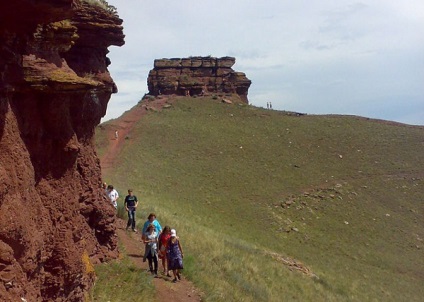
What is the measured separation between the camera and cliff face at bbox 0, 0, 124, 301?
23.5ft

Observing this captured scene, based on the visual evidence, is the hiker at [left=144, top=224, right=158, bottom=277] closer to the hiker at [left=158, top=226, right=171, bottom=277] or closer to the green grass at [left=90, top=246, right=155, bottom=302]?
the hiker at [left=158, top=226, right=171, bottom=277]

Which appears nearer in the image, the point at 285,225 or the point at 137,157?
the point at 285,225

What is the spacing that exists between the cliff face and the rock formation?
176 feet

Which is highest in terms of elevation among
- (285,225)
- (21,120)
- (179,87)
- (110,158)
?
(179,87)

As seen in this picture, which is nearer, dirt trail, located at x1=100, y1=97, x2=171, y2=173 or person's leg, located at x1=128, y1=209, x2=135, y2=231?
person's leg, located at x1=128, y1=209, x2=135, y2=231

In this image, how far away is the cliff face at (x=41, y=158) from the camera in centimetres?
716

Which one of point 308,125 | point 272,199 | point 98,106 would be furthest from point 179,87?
point 98,106

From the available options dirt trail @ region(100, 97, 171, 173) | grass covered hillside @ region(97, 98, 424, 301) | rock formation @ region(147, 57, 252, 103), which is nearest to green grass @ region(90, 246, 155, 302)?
grass covered hillside @ region(97, 98, 424, 301)

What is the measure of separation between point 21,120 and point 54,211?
5.50ft

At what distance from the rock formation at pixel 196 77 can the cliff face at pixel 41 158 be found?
2108 inches

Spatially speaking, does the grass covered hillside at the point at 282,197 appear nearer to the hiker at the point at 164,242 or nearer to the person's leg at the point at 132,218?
the hiker at the point at 164,242

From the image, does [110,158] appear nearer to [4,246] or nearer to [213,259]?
[213,259]

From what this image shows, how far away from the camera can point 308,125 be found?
58500mm

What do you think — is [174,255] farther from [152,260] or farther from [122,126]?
[122,126]
